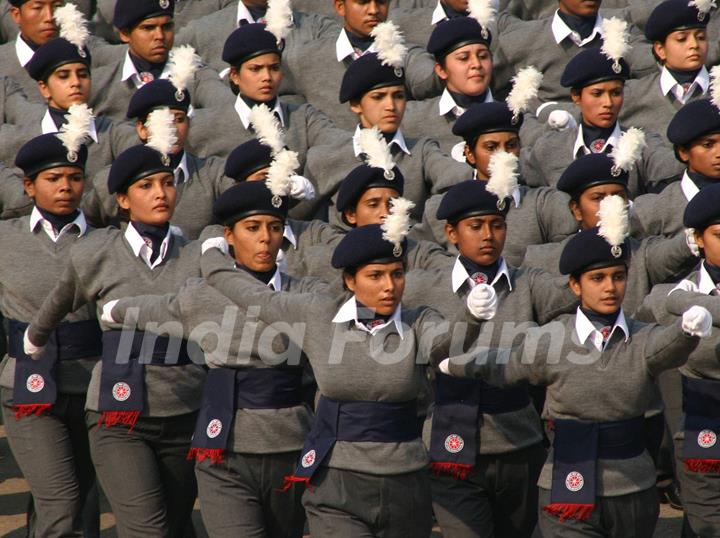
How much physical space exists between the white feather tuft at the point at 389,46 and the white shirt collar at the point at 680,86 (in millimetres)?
1710

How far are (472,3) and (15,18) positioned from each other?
3.38 metres

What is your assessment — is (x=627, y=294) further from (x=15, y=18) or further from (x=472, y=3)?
(x=15, y=18)

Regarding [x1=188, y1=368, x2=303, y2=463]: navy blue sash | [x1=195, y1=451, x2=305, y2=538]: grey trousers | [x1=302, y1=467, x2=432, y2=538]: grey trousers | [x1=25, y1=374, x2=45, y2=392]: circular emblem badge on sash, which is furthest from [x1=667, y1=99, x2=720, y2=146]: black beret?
[x1=25, y1=374, x2=45, y2=392]: circular emblem badge on sash

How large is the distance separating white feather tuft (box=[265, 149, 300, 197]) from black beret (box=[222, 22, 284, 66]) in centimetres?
217

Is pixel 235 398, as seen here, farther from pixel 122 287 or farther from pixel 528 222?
pixel 528 222

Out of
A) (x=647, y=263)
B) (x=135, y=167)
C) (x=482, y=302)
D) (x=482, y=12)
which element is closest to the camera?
(x=482, y=302)

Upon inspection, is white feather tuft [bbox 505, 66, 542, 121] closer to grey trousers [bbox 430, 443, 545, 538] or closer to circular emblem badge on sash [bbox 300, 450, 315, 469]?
grey trousers [bbox 430, 443, 545, 538]

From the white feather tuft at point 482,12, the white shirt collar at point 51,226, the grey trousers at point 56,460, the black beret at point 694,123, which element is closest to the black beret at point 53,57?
the white shirt collar at point 51,226

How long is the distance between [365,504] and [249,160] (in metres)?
2.37

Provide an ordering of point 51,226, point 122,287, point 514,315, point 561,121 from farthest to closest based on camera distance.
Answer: point 561,121 → point 51,226 → point 122,287 → point 514,315

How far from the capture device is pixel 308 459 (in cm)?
872

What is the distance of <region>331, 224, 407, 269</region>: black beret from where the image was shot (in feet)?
28.1

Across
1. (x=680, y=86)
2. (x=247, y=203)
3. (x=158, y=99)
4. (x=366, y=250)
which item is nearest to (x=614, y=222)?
(x=366, y=250)

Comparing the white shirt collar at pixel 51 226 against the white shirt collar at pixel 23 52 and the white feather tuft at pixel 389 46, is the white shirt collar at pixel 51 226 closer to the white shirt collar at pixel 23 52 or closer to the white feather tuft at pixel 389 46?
the white feather tuft at pixel 389 46
